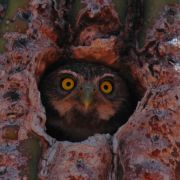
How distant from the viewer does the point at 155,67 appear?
2436mm

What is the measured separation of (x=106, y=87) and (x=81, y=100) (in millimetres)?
278

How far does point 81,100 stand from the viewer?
2938mm

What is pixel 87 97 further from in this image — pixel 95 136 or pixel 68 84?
pixel 95 136

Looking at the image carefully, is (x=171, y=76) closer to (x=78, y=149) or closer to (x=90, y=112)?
(x=78, y=149)

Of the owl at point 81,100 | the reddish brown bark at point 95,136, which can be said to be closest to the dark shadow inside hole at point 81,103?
the owl at point 81,100

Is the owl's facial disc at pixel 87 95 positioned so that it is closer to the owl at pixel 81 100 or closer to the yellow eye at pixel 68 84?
the owl at pixel 81 100

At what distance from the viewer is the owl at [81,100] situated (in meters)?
3.03

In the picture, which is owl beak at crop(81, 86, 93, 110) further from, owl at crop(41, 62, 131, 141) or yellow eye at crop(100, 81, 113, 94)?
yellow eye at crop(100, 81, 113, 94)

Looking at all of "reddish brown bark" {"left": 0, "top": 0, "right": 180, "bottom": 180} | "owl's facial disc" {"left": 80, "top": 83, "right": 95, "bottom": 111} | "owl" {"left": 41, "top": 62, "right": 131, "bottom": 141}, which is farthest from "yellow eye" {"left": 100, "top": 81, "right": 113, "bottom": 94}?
"reddish brown bark" {"left": 0, "top": 0, "right": 180, "bottom": 180}

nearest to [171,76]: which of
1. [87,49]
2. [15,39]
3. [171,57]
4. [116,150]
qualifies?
[171,57]

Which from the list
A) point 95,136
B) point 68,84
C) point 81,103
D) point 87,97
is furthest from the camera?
point 68,84

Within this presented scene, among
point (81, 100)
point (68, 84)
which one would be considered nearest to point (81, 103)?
point (81, 100)

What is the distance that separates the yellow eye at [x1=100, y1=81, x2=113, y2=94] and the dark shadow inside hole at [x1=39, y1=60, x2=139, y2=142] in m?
0.01

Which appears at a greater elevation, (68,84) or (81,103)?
(68,84)
